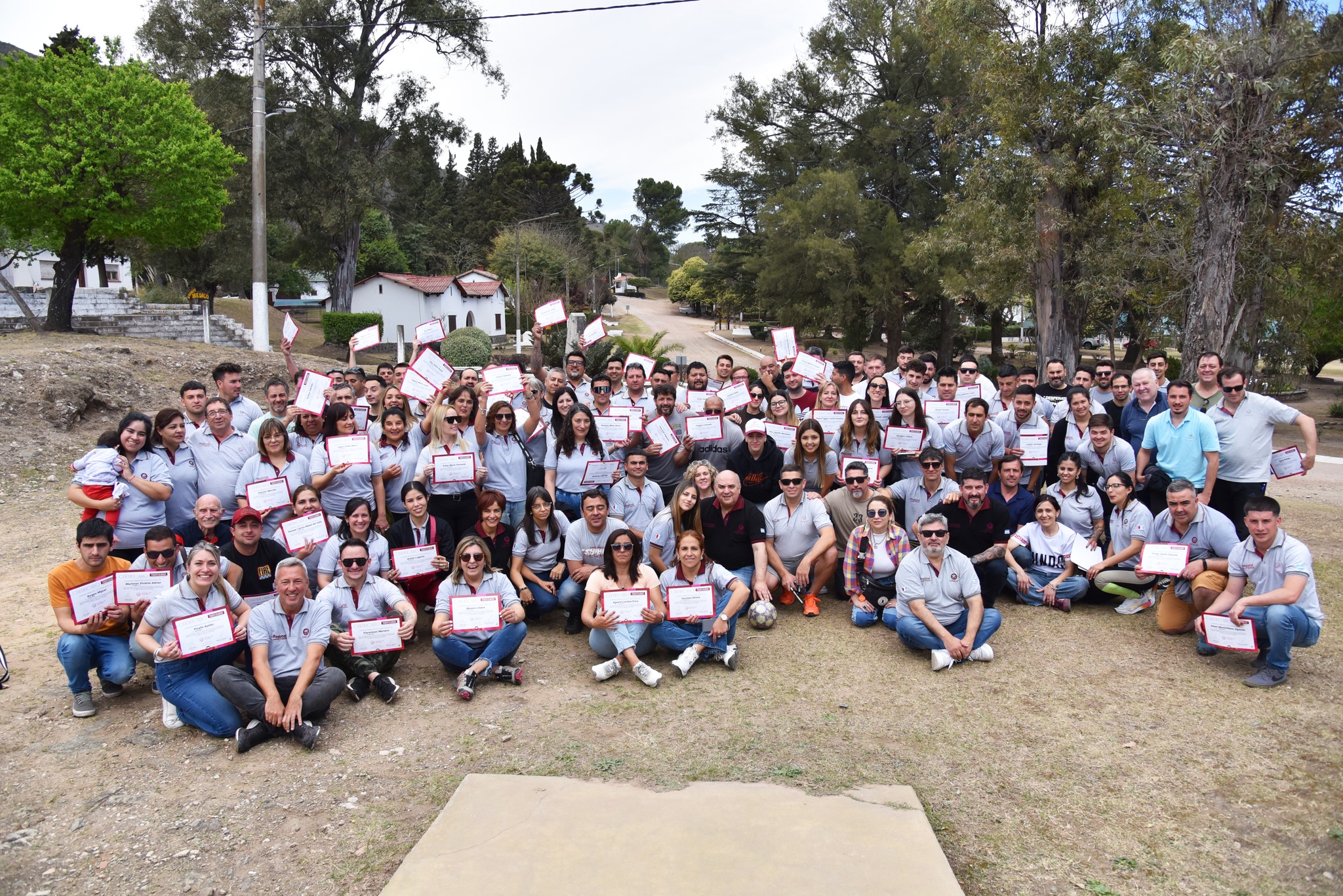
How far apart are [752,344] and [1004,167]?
3468 centimetres

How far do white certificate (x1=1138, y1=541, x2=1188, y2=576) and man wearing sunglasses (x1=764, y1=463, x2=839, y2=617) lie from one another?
231 cm

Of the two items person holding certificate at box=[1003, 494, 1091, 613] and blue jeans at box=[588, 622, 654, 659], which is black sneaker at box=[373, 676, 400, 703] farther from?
person holding certificate at box=[1003, 494, 1091, 613]

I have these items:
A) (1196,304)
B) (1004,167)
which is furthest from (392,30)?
(1196,304)

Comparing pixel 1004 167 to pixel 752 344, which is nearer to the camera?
pixel 1004 167

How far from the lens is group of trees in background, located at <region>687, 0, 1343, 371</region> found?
1336cm

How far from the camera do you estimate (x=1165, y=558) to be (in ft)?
21.1

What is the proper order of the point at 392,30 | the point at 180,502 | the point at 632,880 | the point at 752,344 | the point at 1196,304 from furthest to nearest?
1. the point at 752,344
2. the point at 392,30
3. the point at 1196,304
4. the point at 180,502
5. the point at 632,880

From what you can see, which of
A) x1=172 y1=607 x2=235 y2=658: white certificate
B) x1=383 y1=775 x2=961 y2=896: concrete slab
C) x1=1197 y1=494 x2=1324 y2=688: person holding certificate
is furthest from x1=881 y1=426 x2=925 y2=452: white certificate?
x1=172 y1=607 x2=235 y2=658: white certificate

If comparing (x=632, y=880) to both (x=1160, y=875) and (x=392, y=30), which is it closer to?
(x=1160, y=875)

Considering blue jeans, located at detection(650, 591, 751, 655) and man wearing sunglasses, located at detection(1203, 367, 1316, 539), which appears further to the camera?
man wearing sunglasses, located at detection(1203, 367, 1316, 539)

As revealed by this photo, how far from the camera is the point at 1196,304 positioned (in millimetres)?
13867

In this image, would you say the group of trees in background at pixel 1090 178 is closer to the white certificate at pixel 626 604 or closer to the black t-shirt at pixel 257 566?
the white certificate at pixel 626 604

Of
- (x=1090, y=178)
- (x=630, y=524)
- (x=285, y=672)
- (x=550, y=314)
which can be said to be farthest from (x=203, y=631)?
(x=1090, y=178)

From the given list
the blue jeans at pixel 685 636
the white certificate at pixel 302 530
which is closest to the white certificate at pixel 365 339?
the white certificate at pixel 302 530
